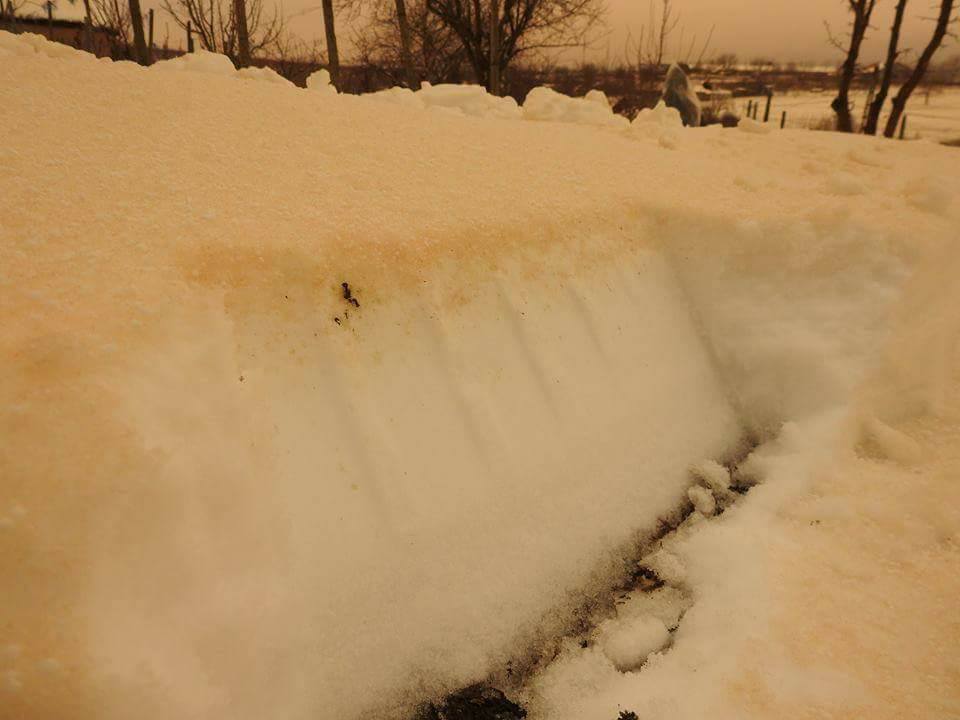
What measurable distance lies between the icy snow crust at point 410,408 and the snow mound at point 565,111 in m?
1.21

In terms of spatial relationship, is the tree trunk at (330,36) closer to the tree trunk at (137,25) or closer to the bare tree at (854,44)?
the tree trunk at (137,25)

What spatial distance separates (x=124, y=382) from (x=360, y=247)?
0.63 m

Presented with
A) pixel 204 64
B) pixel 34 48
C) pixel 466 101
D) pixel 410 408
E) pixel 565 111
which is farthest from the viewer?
pixel 565 111

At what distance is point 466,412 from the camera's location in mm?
1404

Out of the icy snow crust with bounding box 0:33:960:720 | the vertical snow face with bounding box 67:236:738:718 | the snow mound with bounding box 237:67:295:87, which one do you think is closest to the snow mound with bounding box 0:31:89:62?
the icy snow crust with bounding box 0:33:960:720

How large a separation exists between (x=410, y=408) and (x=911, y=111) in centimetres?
2969

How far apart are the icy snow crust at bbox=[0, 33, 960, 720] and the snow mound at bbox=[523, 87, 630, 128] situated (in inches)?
47.6

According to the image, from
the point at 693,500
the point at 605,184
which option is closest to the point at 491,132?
the point at 605,184

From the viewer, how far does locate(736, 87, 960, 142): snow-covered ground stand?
17.0 m

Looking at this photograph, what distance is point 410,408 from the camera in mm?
1341

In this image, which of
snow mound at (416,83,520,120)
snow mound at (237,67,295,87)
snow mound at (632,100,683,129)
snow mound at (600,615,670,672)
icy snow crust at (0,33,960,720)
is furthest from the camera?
snow mound at (632,100,683,129)

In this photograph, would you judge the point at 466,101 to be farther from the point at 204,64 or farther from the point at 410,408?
the point at 410,408

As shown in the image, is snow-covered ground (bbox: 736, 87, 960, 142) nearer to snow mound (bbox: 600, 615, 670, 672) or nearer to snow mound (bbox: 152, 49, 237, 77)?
snow mound (bbox: 152, 49, 237, 77)

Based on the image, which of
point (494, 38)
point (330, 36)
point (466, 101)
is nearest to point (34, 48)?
Result: point (466, 101)
